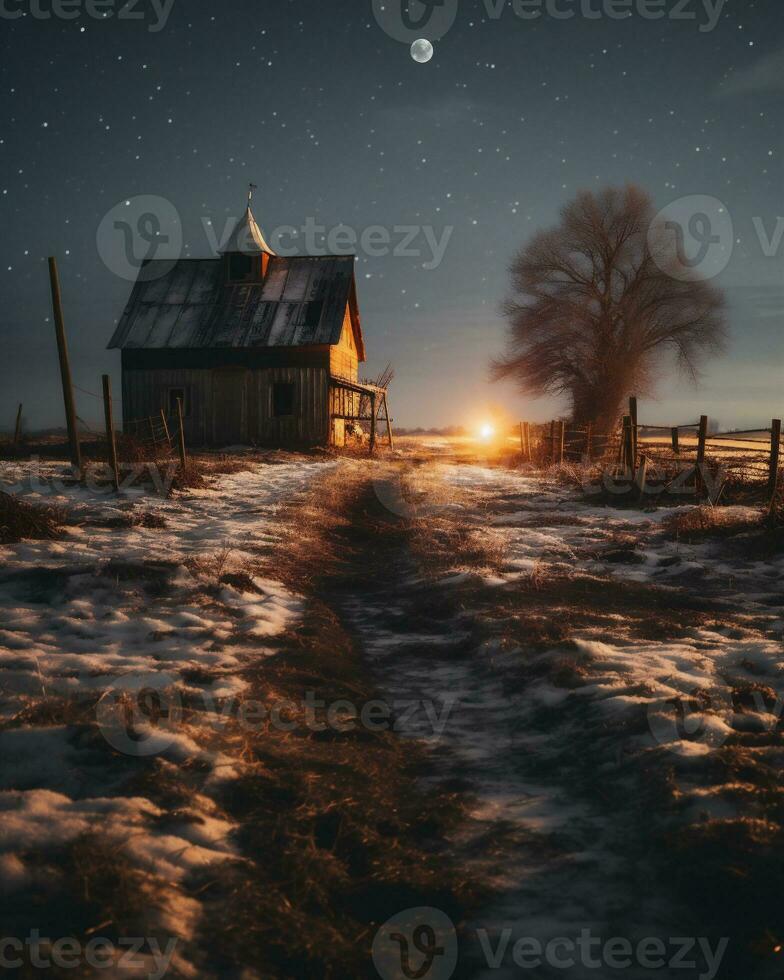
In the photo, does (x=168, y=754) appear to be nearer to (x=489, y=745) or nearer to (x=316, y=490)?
(x=489, y=745)

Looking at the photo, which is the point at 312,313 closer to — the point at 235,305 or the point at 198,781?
the point at 235,305

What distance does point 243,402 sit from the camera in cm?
2512

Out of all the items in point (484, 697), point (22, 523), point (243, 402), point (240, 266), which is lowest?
point (484, 697)

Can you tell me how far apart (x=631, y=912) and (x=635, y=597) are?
15.2 ft

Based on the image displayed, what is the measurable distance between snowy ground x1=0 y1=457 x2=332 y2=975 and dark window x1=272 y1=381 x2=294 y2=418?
16290mm

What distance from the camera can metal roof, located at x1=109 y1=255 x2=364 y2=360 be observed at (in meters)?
24.9

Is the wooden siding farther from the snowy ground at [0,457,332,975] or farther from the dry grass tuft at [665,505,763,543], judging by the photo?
the dry grass tuft at [665,505,763,543]

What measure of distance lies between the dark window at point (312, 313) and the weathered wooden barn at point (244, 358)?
4cm

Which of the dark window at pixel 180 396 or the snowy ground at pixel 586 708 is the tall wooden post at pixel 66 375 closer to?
the snowy ground at pixel 586 708

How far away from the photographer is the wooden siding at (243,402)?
24969 mm

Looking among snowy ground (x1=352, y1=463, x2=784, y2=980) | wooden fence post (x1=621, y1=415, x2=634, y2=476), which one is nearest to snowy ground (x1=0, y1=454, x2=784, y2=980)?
snowy ground (x1=352, y1=463, x2=784, y2=980)

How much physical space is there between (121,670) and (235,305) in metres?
23.9

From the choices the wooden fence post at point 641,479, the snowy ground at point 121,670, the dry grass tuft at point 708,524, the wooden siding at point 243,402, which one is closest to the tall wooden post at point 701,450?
the wooden fence post at point 641,479

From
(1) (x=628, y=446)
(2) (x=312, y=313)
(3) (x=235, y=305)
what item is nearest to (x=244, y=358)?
(3) (x=235, y=305)
